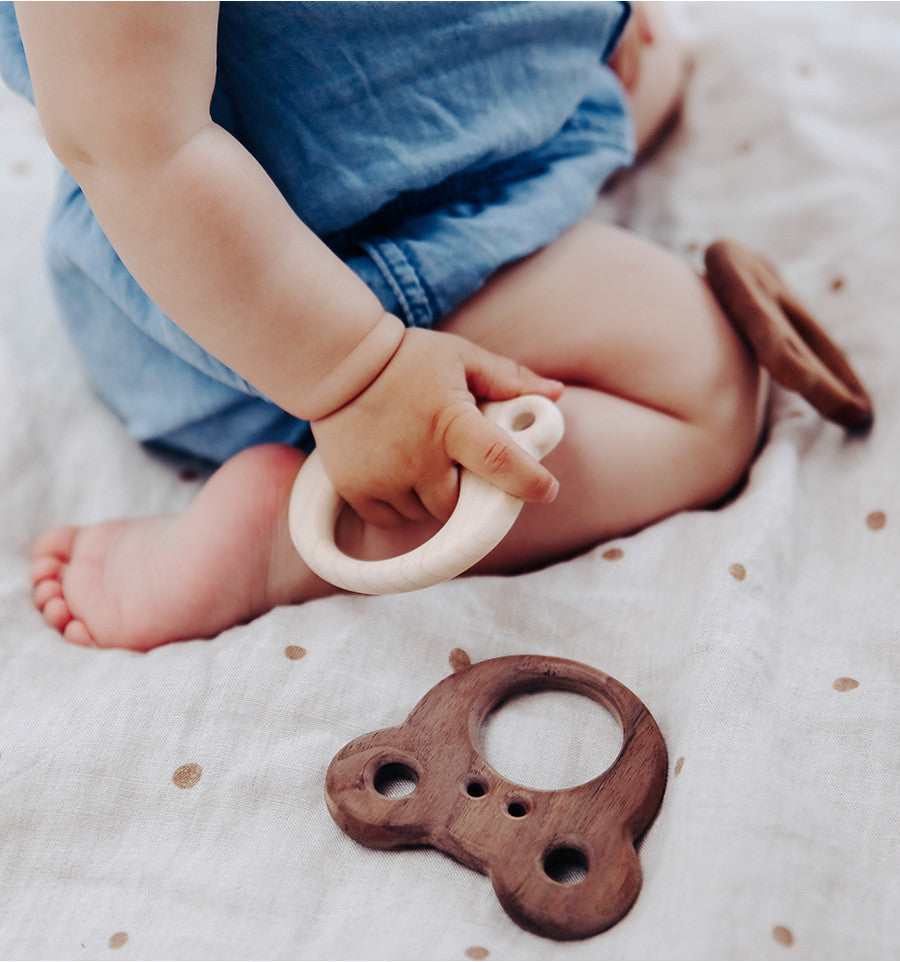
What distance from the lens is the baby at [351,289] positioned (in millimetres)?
476

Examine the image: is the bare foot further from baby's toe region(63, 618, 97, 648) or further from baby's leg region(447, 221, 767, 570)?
baby's leg region(447, 221, 767, 570)

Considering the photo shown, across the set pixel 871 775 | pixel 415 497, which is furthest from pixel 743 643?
pixel 415 497

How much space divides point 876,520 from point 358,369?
35cm

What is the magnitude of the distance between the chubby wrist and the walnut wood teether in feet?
0.57

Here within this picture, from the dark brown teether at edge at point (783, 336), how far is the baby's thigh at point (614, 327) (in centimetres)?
2

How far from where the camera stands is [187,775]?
1.55 feet

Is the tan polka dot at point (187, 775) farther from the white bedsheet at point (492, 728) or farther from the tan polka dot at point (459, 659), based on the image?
the tan polka dot at point (459, 659)

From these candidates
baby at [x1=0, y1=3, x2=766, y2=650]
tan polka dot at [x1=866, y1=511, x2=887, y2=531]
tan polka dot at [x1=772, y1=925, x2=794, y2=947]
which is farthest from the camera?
tan polka dot at [x1=866, y1=511, x2=887, y2=531]

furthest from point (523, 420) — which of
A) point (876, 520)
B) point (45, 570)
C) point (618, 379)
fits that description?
point (45, 570)

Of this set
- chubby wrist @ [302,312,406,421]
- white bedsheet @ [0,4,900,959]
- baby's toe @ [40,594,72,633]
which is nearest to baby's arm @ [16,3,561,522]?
chubby wrist @ [302,312,406,421]

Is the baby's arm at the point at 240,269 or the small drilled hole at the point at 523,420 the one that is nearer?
the baby's arm at the point at 240,269

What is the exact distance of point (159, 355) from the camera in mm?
676

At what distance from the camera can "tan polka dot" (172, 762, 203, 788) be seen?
1.54 ft

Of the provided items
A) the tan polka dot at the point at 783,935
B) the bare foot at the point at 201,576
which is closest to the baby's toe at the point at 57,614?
the bare foot at the point at 201,576
